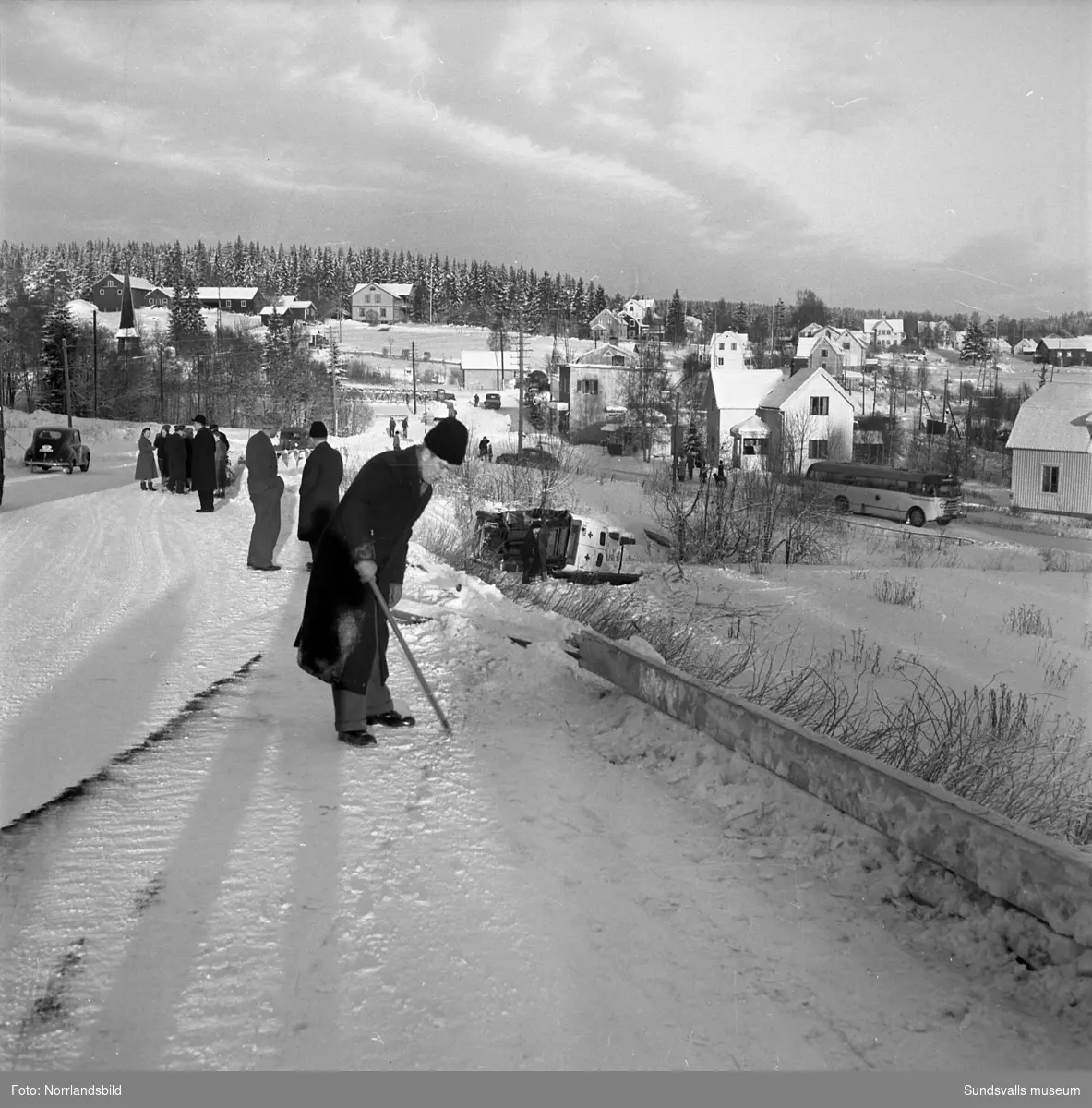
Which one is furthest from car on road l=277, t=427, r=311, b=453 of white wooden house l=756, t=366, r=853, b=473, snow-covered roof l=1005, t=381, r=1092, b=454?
snow-covered roof l=1005, t=381, r=1092, b=454

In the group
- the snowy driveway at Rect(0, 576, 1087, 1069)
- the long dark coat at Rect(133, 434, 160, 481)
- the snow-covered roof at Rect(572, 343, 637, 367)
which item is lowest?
the snowy driveway at Rect(0, 576, 1087, 1069)

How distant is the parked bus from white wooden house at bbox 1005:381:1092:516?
13.8 feet

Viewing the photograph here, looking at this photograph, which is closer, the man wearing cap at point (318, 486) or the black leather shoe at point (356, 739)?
the black leather shoe at point (356, 739)

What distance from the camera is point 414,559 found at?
13.3 metres

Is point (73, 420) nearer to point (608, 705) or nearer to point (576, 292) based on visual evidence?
point (608, 705)

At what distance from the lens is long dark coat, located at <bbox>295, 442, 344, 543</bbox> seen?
1032 cm

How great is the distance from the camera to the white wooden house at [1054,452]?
46.5 meters

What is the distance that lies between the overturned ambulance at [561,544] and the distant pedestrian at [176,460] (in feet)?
29.7

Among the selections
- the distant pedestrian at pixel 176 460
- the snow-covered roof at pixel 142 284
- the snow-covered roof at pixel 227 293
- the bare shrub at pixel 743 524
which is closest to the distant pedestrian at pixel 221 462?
the distant pedestrian at pixel 176 460

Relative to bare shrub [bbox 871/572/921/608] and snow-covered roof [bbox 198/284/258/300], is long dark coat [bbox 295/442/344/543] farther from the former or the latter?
snow-covered roof [bbox 198/284/258/300]

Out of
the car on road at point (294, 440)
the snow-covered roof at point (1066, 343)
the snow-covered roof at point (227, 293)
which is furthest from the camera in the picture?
the snow-covered roof at point (227, 293)

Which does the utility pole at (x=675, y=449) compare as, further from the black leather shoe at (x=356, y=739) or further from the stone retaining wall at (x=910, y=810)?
the black leather shoe at (x=356, y=739)

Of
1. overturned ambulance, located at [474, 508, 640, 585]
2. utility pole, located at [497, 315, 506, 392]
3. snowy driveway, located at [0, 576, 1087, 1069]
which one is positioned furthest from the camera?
utility pole, located at [497, 315, 506, 392]

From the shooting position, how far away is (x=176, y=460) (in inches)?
932
